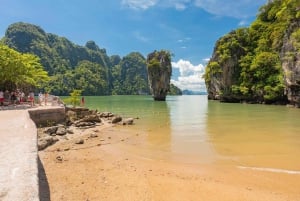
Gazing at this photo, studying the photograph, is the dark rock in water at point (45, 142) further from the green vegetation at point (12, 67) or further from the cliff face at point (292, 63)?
the cliff face at point (292, 63)

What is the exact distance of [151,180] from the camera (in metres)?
6.88

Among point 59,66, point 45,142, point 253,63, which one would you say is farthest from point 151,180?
point 59,66

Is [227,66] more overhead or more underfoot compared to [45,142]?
more overhead

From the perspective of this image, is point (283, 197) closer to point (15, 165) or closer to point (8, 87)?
point (15, 165)

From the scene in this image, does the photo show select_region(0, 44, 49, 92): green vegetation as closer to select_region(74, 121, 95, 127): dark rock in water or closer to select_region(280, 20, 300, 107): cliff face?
select_region(74, 121, 95, 127): dark rock in water

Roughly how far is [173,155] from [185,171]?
2164 mm

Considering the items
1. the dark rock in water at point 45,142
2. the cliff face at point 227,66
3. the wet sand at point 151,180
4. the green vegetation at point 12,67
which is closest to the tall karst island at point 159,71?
the cliff face at point 227,66

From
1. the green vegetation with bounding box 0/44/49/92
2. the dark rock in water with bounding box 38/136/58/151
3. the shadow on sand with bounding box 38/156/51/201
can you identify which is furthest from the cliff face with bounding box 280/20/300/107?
the shadow on sand with bounding box 38/156/51/201

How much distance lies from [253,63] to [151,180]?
52270 mm

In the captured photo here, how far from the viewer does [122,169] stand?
7977 mm

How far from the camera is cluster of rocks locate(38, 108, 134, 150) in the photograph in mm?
11892

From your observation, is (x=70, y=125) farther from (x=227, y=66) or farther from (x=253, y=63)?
(x=227, y=66)

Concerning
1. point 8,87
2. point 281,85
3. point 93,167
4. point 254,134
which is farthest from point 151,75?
point 93,167

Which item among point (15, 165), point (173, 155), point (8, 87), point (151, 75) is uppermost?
point (151, 75)
